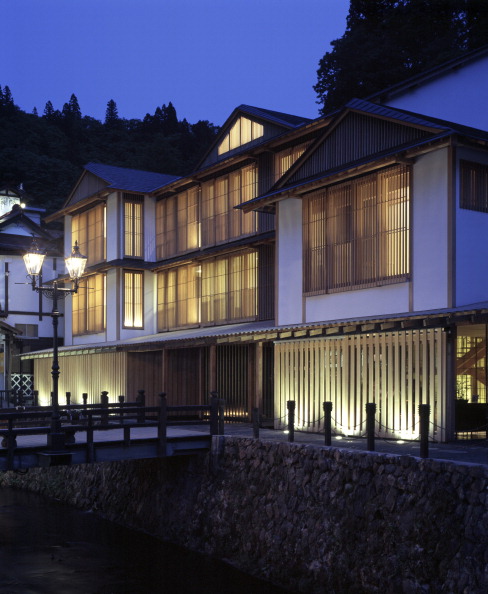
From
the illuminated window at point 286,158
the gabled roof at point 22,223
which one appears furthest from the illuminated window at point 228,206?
the gabled roof at point 22,223

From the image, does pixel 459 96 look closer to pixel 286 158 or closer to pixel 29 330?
pixel 286 158

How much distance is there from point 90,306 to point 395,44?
84.5 ft

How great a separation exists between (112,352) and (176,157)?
129 feet

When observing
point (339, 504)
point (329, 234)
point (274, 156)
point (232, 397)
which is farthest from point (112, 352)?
point (339, 504)

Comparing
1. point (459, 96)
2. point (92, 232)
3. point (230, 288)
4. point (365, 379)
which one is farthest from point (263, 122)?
point (365, 379)

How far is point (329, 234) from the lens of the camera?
20.8 m

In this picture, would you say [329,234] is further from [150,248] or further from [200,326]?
[150,248]

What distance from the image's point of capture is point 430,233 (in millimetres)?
17875

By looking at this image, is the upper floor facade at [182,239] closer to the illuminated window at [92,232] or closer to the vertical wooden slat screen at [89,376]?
the illuminated window at [92,232]

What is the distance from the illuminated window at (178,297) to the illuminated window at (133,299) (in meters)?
0.86

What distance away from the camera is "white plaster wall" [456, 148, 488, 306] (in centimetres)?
1744

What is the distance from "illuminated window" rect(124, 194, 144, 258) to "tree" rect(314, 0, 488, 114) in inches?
765

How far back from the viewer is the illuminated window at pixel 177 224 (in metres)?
31.7

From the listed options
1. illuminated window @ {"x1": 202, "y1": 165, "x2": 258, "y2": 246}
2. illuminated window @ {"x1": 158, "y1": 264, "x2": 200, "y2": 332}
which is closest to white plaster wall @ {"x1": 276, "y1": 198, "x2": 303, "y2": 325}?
illuminated window @ {"x1": 202, "y1": 165, "x2": 258, "y2": 246}
